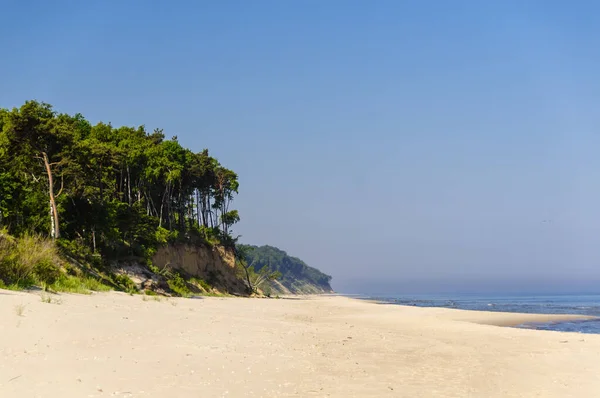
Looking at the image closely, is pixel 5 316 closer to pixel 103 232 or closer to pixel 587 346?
pixel 587 346

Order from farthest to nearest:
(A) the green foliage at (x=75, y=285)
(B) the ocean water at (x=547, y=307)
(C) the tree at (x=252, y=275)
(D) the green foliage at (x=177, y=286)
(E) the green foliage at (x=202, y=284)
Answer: (C) the tree at (x=252, y=275)
(E) the green foliage at (x=202, y=284)
(D) the green foliage at (x=177, y=286)
(B) the ocean water at (x=547, y=307)
(A) the green foliage at (x=75, y=285)

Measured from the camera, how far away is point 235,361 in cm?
1050

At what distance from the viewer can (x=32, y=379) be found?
295 inches

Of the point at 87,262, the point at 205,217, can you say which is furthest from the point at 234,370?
the point at 205,217

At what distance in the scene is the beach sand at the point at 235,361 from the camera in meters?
8.12

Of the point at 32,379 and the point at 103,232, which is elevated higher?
the point at 103,232

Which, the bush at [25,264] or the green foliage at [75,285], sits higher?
the bush at [25,264]

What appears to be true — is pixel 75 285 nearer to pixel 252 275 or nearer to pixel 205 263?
pixel 205 263

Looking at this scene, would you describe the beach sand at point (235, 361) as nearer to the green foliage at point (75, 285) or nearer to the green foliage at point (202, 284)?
the green foliage at point (75, 285)

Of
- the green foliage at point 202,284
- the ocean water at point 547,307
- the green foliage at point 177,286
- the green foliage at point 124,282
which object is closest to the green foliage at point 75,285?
the green foliage at point 124,282

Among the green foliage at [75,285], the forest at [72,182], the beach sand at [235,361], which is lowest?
the beach sand at [235,361]

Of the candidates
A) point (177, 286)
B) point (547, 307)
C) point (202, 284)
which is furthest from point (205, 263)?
point (547, 307)

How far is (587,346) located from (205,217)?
55204mm

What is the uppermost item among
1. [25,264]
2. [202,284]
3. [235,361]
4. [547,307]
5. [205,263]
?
[205,263]
